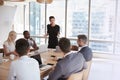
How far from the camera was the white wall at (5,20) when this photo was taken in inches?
307

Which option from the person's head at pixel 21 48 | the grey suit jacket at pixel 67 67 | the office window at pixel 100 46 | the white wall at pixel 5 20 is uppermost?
the white wall at pixel 5 20

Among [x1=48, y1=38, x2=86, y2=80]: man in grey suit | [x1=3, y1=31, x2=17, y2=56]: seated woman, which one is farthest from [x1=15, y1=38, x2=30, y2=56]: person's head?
[x1=3, y1=31, x2=17, y2=56]: seated woman

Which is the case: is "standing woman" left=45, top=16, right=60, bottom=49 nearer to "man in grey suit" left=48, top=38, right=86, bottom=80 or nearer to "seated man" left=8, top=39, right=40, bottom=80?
"man in grey suit" left=48, top=38, right=86, bottom=80

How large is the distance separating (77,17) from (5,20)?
9.70 feet

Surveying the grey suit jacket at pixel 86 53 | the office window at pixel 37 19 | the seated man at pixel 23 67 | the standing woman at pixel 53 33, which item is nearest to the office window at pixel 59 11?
the office window at pixel 37 19

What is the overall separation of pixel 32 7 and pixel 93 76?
489 cm

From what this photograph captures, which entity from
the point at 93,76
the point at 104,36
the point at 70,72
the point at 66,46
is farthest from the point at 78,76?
the point at 104,36

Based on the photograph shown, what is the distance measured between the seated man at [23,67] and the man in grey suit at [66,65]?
0.95 feet

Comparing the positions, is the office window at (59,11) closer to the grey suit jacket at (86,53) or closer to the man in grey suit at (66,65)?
the grey suit jacket at (86,53)

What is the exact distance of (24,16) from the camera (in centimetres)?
877

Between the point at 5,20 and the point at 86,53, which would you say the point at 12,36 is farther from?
the point at 5,20

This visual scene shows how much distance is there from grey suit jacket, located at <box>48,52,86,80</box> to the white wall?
228 inches

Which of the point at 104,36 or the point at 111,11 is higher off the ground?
the point at 111,11

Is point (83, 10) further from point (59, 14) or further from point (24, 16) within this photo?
point (24, 16)
